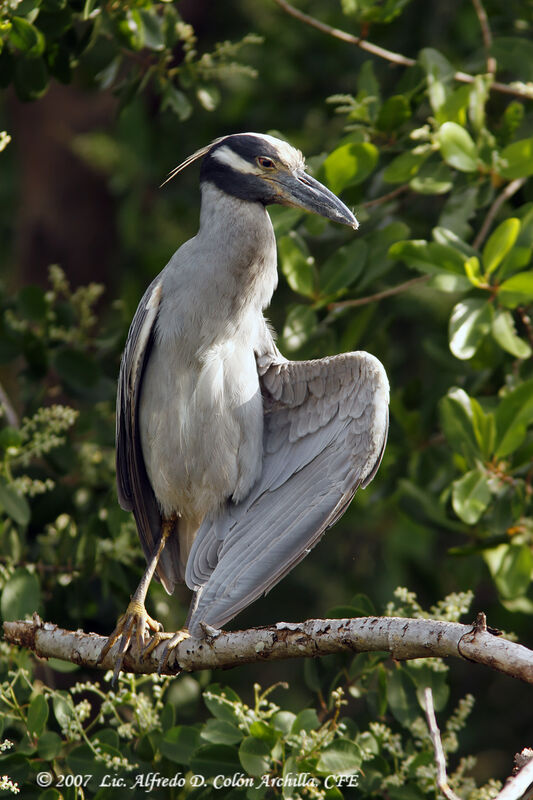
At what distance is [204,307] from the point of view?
356cm

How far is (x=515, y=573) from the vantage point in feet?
12.1

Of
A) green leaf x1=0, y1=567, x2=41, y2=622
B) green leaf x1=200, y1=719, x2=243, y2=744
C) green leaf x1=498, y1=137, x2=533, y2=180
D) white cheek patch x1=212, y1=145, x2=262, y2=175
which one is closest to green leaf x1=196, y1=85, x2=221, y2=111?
white cheek patch x1=212, y1=145, x2=262, y2=175

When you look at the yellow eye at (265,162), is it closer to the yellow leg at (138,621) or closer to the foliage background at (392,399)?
the foliage background at (392,399)

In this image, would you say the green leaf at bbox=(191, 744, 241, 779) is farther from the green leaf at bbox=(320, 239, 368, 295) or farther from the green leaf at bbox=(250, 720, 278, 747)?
the green leaf at bbox=(320, 239, 368, 295)

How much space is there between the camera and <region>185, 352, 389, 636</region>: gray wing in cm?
338

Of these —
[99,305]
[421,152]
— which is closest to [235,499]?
[421,152]

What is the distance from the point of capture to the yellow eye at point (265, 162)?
11.6 feet

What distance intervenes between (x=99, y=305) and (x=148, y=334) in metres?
3.42

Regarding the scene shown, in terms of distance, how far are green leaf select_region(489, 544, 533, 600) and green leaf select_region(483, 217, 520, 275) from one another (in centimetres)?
109

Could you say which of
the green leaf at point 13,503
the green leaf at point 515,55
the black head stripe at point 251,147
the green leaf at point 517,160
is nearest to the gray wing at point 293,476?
the green leaf at point 13,503

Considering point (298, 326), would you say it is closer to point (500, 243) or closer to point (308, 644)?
point (500, 243)

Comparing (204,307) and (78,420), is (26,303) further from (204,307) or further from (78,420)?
(204,307)

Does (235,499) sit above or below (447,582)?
above

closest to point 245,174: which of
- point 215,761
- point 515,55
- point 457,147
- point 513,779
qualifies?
point 457,147
